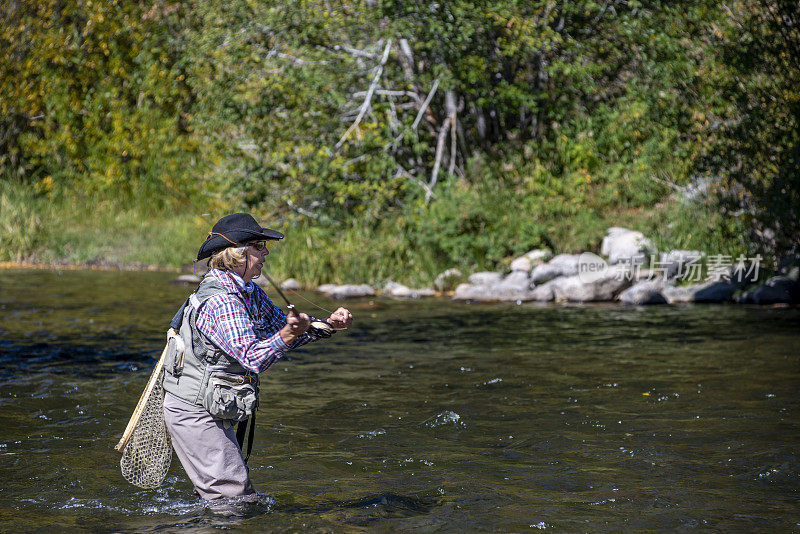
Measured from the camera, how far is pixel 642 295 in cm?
1514

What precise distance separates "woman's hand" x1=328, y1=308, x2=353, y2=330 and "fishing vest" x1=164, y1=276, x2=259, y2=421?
1.77 feet

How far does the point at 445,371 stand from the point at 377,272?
7347 millimetres

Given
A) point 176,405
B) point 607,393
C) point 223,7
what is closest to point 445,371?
point 607,393

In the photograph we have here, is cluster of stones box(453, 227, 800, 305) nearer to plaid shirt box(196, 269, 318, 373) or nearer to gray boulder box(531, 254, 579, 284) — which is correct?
gray boulder box(531, 254, 579, 284)

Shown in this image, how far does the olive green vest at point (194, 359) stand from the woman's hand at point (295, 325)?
55cm

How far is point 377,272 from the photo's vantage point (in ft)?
57.0

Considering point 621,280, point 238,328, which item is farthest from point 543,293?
point 238,328

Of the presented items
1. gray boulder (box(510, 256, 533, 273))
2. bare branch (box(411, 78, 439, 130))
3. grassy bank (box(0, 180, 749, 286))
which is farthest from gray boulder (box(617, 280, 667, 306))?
bare branch (box(411, 78, 439, 130))

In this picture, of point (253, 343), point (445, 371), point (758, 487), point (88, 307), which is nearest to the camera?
point (253, 343)

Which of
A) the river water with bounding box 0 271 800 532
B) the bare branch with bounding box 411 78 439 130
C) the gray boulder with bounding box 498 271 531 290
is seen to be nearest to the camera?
the river water with bounding box 0 271 800 532

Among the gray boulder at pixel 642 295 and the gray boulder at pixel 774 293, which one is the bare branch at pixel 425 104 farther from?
the gray boulder at pixel 774 293

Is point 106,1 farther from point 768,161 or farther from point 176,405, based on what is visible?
point 176,405

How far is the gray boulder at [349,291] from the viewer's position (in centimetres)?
1627

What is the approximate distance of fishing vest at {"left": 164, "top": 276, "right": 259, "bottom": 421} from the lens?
4.93 meters
